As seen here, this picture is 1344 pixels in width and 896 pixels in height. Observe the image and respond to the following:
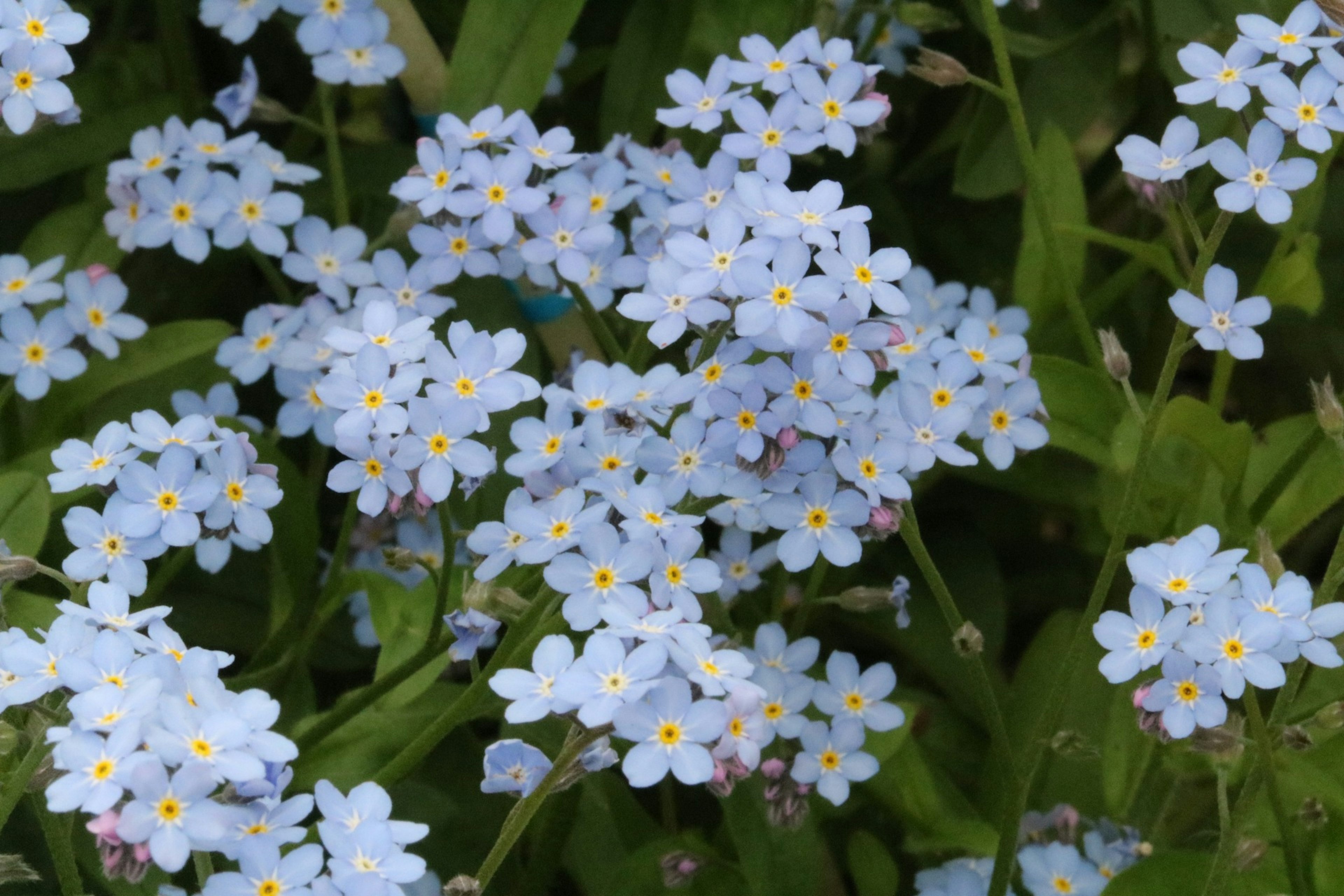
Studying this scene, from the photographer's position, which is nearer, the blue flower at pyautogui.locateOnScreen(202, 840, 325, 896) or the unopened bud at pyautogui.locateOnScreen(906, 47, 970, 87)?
the blue flower at pyautogui.locateOnScreen(202, 840, 325, 896)

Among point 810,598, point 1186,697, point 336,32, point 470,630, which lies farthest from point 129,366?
point 1186,697

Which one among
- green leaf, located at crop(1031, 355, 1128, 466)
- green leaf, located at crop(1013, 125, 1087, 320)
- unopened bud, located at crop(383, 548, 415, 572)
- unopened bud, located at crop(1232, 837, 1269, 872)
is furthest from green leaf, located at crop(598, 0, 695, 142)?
unopened bud, located at crop(1232, 837, 1269, 872)

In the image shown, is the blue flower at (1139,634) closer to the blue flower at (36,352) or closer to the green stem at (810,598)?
the green stem at (810,598)

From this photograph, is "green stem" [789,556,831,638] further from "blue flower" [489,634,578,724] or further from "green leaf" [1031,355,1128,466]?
"blue flower" [489,634,578,724]

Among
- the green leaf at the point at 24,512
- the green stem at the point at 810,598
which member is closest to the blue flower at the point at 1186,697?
the green stem at the point at 810,598

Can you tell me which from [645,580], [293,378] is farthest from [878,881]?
[293,378]

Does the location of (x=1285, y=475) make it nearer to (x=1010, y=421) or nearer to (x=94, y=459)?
(x=1010, y=421)
